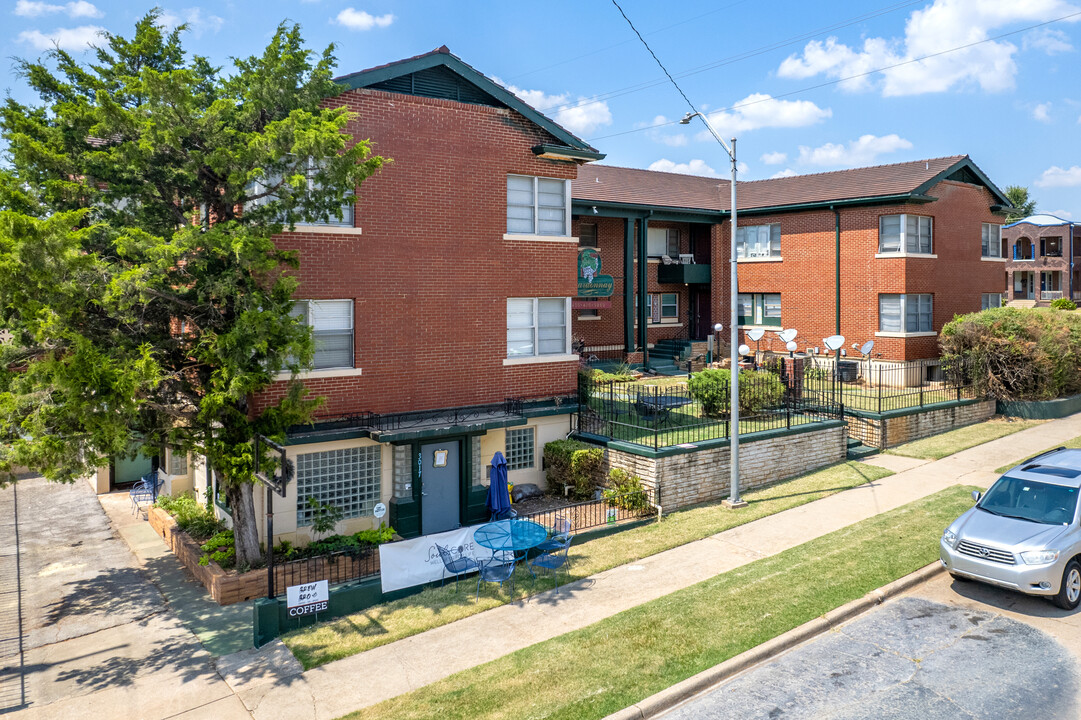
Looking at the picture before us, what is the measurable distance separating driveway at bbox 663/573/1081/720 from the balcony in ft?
72.5

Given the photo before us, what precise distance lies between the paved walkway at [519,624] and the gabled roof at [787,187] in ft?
50.1

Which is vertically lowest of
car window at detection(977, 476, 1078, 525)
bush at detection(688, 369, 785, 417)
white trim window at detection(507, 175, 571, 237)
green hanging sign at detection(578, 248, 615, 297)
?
car window at detection(977, 476, 1078, 525)

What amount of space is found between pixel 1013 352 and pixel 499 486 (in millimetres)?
19703

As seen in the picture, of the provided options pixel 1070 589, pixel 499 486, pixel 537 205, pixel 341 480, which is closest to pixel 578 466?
pixel 499 486

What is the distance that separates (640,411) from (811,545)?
256 inches

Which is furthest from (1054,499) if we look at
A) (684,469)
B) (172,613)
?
(172,613)

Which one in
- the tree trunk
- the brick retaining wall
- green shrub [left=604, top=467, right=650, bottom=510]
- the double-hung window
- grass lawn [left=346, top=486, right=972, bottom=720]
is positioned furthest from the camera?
the double-hung window

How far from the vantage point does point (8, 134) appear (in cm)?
Answer: 1175

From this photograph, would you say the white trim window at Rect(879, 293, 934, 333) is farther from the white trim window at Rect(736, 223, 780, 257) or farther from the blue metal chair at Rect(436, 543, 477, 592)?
the blue metal chair at Rect(436, 543, 477, 592)

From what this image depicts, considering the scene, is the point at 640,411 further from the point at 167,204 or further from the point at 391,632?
the point at 167,204

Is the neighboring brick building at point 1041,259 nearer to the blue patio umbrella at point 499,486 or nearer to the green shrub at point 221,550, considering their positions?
the blue patio umbrella at point 499,486

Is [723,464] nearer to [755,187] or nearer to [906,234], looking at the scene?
[906,234]

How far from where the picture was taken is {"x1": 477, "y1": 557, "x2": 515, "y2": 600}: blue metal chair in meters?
12.7

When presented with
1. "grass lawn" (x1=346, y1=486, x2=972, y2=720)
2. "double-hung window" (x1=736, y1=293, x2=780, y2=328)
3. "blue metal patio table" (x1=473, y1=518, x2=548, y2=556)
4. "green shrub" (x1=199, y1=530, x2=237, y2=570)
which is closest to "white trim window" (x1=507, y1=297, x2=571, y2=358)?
"blue metal patio table" (x1=473, y1=518, x2=548, y2=556)
